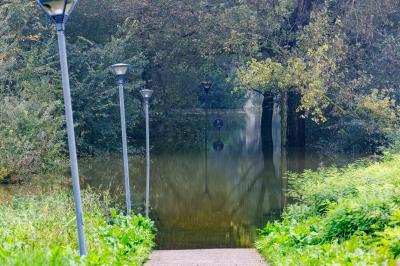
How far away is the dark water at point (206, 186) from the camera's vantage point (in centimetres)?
1285

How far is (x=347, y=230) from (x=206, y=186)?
10.8 meters

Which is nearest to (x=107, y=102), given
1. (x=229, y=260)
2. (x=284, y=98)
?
(x=284, y=98)

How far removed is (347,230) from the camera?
7961 millimetres

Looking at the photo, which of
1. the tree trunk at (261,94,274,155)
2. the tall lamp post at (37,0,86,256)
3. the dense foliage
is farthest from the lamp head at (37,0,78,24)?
the tree trunk at (261,94,274,155)

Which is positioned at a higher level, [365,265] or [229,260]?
[365,265]

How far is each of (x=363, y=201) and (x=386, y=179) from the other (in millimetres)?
1809

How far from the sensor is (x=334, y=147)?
25156mm

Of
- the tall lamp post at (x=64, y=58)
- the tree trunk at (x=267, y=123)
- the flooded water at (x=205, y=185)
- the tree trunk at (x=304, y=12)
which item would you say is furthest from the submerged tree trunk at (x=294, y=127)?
the tall lamp post at (x=64, y=58)

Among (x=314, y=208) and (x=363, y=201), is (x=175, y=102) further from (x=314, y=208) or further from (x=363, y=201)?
(x=363, y=201)

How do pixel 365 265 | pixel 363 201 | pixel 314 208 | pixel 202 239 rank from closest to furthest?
pixel 365 265
pixel 363 201
pixel 314 208
pixel 202 239

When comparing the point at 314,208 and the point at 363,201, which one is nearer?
the point at 363,201

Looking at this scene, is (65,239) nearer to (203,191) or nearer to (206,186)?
(203,191)

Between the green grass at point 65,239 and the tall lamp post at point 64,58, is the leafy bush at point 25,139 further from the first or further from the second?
the tall lamp post at point 64,58

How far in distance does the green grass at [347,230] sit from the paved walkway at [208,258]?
0.82 ft
